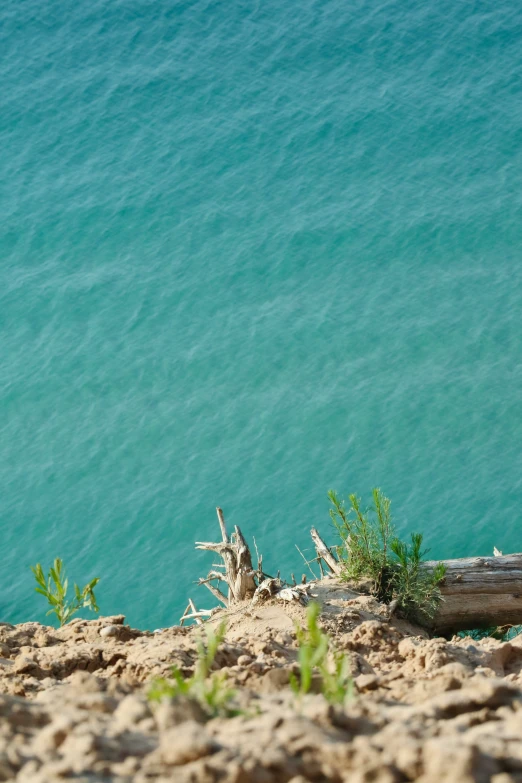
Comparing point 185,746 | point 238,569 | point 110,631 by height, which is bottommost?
point 185,746

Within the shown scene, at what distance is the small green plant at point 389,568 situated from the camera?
5703 mm

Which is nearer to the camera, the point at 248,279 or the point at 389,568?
the point at 389,568

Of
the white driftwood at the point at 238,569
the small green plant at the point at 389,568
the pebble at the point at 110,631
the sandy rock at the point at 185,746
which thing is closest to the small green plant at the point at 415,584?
the small green plant at the point at 389,568

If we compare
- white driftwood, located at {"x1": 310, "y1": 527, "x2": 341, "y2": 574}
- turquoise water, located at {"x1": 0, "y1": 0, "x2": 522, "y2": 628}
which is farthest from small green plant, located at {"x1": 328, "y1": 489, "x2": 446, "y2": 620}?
turquoise water, located at {"x1": 0, "y1": 0, "x2": 522, "y2": 628}

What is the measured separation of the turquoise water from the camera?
10328 millimetres

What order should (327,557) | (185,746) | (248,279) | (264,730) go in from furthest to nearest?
(248,279) < (327,557) < (264,730) < (185,746)

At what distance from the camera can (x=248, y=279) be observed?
1330 cm

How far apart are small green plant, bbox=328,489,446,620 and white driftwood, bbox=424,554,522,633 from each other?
5.7 inches

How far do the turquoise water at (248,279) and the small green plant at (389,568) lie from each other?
352 cm

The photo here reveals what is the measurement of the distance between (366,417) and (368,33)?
29.0ft

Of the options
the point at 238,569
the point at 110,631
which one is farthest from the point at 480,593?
the point at 110,631

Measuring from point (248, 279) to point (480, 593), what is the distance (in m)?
7.86

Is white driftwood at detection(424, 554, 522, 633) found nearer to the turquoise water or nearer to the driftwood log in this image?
the driftwood log

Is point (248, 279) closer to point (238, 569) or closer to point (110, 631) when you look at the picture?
point (238, 569)
